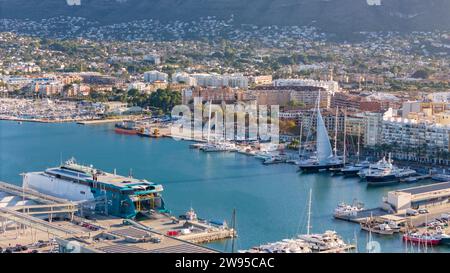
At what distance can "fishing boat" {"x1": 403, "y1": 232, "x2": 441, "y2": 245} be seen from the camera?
4.83 m

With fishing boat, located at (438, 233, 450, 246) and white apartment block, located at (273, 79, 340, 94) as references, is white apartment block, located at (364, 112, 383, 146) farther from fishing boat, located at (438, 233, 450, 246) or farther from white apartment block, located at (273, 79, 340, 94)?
fishing boat, located at (438, 233, 450, 246)

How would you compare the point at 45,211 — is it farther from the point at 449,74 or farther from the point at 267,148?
the point at 449,74

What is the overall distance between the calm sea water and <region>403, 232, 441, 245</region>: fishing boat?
0.06 meters

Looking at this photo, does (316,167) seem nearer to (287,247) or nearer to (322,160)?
(322,160)

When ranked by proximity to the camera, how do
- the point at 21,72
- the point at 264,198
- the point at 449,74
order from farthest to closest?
the point at 21,72
the point at 449,74
the point at 264,198

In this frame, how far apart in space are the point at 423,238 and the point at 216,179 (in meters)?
2.77

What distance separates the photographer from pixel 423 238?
4859mm

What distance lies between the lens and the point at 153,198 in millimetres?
5508

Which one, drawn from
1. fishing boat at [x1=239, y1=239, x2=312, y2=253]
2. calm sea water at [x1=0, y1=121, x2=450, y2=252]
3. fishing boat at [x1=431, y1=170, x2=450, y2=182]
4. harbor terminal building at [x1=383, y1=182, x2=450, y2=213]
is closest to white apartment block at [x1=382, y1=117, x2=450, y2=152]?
fishing boat at [x1=431, y1=170, x2=450, y2=182]

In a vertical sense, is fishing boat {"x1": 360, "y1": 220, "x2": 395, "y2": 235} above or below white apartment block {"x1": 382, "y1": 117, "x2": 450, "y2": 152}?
below

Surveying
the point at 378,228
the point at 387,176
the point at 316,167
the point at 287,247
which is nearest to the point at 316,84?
the point at 316,167
